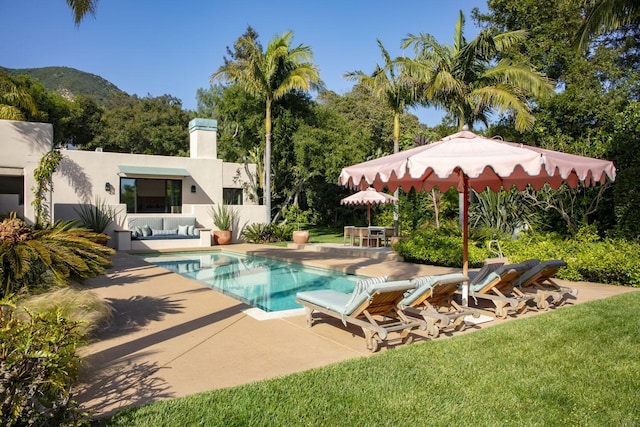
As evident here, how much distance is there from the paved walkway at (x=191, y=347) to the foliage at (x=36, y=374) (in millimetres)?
394

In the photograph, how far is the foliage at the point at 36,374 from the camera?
280 cm

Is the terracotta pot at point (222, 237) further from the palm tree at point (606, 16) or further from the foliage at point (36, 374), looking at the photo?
the foliage at point (36, 374)

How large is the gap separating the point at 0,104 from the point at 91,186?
211 inches

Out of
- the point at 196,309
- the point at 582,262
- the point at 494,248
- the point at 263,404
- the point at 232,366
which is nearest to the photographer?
the point at 263,404

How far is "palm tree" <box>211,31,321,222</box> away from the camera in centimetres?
2062

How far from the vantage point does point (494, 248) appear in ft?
44.8

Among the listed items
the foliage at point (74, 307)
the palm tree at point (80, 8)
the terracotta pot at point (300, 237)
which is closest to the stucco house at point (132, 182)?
the terracotta pot at point (300, 237)

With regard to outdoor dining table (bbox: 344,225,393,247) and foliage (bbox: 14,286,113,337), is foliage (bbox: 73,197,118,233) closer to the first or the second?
outdoor dining table (bbox: 344,225,393,247)

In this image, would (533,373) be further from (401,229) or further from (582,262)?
(401,229)

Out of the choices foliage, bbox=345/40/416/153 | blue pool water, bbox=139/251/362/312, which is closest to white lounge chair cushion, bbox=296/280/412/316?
blue pool water, bbox=139/251/362/312

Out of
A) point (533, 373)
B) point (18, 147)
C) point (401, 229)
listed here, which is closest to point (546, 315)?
point (533, 373)

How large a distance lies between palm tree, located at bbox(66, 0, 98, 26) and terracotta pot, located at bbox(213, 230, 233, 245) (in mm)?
10987

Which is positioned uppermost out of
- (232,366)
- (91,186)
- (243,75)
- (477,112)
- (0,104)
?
(243,75)

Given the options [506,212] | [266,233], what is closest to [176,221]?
[266,233]
